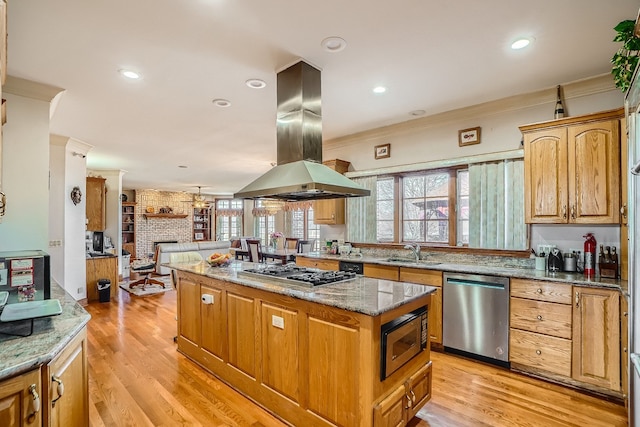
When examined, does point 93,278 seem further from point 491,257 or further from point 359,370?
point 491,257

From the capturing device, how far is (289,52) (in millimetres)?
2471

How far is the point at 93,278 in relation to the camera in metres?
5.65

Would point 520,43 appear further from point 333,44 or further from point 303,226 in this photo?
point 303,226

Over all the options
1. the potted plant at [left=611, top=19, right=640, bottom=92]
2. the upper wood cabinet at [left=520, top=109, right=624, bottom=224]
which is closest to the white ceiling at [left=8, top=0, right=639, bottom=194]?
the potted plant at [left=611, top=19, right=640, bottom=92]

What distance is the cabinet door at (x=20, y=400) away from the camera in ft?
3.77

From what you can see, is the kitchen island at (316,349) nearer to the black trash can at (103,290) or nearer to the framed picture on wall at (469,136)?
the framed picture on wall at (469,136)

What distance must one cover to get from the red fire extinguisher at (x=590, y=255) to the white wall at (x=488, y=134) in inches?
5.3

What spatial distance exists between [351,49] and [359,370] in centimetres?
225

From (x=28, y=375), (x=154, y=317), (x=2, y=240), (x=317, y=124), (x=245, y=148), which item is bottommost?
(x=154, y=317)

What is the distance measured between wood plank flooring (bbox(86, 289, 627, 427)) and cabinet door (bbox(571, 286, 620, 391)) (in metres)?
0.19

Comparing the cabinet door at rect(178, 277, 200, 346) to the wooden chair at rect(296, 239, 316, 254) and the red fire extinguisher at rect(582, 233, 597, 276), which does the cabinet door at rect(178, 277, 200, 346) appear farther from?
the wooden chair at rect(296, 239, 316, 254)

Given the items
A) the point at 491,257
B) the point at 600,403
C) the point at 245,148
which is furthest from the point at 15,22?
the point at 600,403

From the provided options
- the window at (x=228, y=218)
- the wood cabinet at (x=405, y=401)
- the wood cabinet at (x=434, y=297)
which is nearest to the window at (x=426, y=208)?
the wood cabinet at (x=434, y=297)

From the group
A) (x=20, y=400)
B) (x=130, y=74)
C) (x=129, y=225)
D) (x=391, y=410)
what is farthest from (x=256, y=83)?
(x=129, y=225)
